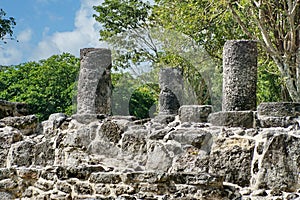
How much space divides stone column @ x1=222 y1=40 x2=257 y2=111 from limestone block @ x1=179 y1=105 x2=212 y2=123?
58 cm

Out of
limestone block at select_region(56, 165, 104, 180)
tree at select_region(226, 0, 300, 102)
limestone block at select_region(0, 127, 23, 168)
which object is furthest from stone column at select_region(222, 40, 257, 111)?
tree at select_region(226, 0, 300, 102)

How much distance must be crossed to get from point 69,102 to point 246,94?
60.6 ft

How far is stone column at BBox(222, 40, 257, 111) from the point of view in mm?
7566

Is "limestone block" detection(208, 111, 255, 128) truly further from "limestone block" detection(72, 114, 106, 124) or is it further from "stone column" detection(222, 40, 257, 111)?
"limestone block" detection(72, 114, 106, 124)

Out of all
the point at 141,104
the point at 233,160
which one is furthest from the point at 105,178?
the point at 141,104

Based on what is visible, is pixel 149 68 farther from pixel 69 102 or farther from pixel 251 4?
pixel 251 4

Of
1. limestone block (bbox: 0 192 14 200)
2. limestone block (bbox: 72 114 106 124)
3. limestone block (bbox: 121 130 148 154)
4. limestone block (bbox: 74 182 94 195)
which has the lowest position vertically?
limestone block (bbox: 0 192 14 200)

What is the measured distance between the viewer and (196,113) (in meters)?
7.11

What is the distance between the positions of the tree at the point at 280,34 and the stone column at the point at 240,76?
14.2 ft

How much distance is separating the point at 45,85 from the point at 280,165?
21.4 m

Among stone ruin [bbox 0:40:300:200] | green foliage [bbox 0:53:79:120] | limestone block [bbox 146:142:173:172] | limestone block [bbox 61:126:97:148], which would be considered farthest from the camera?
green foliage [bbox 0:53:79:120]

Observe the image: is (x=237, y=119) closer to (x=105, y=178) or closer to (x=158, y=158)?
(x=158, y=158)

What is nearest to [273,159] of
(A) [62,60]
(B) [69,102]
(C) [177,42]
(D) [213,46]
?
(D) [213,46]

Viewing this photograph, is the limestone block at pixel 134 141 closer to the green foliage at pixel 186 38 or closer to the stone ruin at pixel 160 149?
the stone ruin at pixel 160 149
